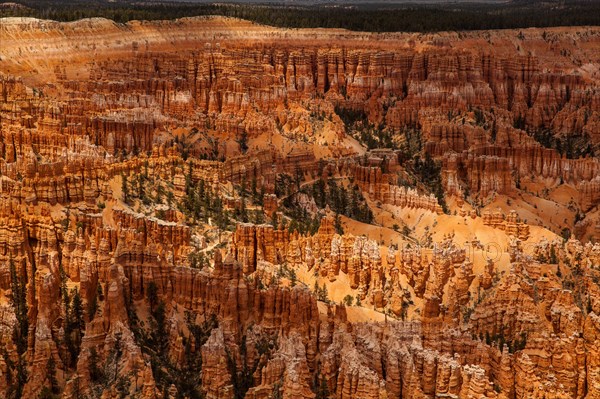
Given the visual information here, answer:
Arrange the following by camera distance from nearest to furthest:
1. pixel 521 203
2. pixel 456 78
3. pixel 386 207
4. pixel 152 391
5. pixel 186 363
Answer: pixel 152 391 < pixel 186 363 < pixel 386 207 < pixel 521 203 < pixel 456 78

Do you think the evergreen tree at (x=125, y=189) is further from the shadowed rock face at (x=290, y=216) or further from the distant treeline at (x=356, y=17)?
the distant treeline at (x=356, y=17)

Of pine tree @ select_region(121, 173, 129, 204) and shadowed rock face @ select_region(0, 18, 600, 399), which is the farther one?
pine tree @ select_region(121, 173, 129, 204)

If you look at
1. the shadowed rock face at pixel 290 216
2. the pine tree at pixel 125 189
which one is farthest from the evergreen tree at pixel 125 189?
the shadowed rock face at pixel 290 216

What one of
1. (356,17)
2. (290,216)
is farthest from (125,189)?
(356,17)

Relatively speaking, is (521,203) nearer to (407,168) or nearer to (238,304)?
(407,168)

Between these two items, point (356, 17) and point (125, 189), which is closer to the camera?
point (125, 189)

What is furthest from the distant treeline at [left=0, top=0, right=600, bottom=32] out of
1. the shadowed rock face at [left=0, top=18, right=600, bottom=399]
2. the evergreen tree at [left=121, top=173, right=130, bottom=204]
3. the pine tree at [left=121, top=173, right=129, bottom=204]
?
the pine tree at [left=121, top=173, right=129, bottom=204]

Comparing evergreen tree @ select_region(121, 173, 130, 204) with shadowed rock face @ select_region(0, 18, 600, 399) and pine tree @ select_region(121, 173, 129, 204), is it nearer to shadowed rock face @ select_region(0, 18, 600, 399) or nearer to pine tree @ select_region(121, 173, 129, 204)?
pine tree @ select_region(121, 173, 129, 204)

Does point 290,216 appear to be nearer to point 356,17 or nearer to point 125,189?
point 125,189

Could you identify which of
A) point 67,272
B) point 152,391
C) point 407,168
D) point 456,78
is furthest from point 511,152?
point 152,391
